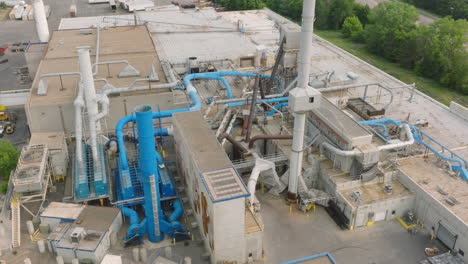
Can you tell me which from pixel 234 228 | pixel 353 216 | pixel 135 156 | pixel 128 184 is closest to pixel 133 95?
pixel 135 156

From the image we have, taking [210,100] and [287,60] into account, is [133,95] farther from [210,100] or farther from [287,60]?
[287,60]

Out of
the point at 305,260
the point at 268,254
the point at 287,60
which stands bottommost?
the point at 268,254

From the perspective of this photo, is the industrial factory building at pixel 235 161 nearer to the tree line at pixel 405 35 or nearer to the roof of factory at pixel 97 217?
the roof of factory at pixel 97 217

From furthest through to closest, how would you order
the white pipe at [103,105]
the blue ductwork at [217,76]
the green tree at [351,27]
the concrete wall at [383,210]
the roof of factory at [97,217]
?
the green tree at [351,27], the blue ductwork at [217,76], the white pipe at [103,105], the concrete wall at [383,210], the roof of factory at [97,217]

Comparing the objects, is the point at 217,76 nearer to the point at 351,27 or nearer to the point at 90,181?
the point at 90,181

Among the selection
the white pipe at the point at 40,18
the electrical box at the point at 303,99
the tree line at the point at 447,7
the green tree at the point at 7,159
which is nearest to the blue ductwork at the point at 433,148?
the electrical box at the point at 303,99
